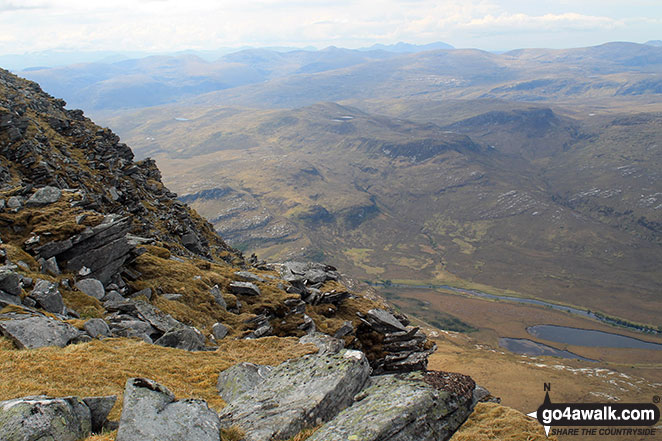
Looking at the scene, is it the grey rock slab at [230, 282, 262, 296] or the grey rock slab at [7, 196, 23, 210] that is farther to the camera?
the grey rock slab at [230, 282, 262, 296]

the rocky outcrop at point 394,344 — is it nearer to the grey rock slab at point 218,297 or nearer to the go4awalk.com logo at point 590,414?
the go4awalk.com logo at point 590,414

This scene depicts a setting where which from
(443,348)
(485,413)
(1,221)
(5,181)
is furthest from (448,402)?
(443,348)

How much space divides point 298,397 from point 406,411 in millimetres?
5065

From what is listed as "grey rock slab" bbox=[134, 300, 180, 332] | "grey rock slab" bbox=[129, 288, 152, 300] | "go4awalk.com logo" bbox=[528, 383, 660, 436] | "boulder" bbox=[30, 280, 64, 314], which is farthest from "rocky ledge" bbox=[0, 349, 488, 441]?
"grey rock slab" bbox=[129, 288, 152, 300]

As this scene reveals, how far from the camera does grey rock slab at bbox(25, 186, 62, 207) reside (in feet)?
122

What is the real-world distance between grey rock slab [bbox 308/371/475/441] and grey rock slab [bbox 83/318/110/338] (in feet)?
55.3

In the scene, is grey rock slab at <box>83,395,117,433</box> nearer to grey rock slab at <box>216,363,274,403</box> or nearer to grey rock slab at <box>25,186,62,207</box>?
grey rock slab at <box>216,363,274,403</box>

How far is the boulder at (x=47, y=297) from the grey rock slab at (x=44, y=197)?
39.9ft

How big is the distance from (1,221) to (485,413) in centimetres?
3842

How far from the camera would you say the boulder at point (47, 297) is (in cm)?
2714

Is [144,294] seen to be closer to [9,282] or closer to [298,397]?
[9,282]

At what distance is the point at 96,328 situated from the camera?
26500 mm

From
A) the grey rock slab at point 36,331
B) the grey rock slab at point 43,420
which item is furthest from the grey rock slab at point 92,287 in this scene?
the grey rock slab at point 43,420

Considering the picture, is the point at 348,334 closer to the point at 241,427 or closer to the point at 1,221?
the point at 241,427
